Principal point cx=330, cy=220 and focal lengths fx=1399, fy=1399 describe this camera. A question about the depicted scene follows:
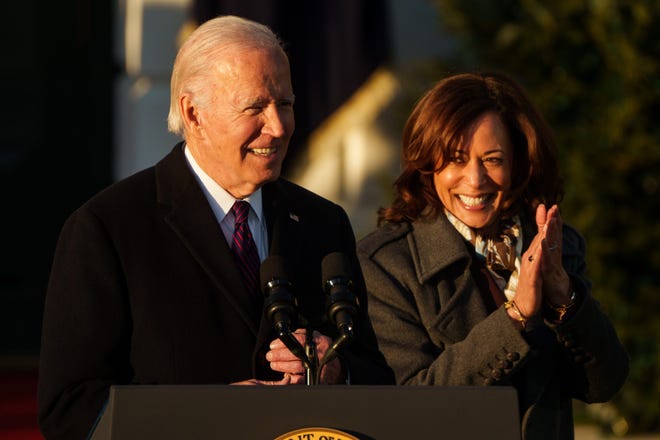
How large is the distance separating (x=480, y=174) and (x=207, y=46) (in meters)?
0.85

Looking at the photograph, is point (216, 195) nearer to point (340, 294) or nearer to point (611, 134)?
point (340, 294)

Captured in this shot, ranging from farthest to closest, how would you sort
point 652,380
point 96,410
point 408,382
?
point 652,380 < point 408,382 < point 96,410

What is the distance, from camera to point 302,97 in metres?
7.76

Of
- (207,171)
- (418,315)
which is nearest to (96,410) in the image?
(207,171)

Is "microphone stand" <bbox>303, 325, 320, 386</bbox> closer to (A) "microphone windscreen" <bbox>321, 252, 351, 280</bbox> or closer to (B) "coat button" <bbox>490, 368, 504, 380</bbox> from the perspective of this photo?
(A) "microphone windscreen" <bbox>321, 252, 351, 280</bbox>

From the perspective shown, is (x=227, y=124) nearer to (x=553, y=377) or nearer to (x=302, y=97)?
(x=553, y=377)

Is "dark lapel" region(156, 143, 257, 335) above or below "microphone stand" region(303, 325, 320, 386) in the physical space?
above

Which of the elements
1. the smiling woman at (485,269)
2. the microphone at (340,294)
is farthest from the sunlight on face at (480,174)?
the microphone at (340,294)

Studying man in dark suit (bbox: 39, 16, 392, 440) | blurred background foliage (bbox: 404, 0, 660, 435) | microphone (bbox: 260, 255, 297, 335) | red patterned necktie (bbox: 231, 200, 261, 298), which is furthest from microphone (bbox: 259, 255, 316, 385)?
blurred background foliage (bbox: 404, 0, 660, 435)

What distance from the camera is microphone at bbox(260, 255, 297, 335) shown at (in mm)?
2834

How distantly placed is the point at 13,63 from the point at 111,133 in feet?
2.24

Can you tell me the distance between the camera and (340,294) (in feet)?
9.52

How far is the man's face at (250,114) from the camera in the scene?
332cm

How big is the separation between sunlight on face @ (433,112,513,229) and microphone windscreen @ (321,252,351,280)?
0.87 m
